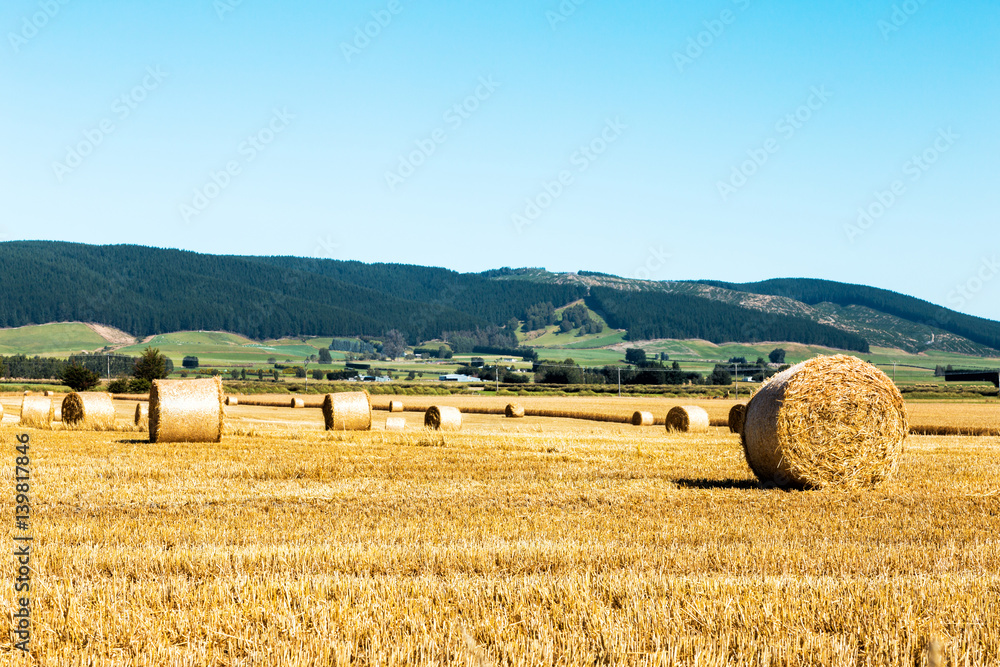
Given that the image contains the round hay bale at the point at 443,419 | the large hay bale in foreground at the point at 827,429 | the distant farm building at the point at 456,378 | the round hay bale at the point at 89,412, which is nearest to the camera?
the large hay bale in foreground at the point at 827,429

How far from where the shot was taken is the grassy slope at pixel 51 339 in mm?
172000

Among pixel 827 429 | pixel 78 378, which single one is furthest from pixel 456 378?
pixel 827 429

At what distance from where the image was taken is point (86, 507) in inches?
454

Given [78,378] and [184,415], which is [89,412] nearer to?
[184,415]

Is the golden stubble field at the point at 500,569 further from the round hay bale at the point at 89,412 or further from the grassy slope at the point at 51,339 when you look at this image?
the grassy slope at the point at 51,339

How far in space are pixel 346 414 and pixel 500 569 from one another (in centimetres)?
2128

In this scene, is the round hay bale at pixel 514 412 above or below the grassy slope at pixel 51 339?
below

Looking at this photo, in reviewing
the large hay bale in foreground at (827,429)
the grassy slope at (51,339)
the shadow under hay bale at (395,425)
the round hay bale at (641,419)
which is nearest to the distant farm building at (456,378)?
the round hay bale at (641,419)

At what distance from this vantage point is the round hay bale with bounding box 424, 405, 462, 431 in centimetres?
3102

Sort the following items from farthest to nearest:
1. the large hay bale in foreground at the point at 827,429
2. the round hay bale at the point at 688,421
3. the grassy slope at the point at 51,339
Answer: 1. the grassy slope at the point at 51,339
2. the round hay bale at the point at 688,421
3. the large hay bale in foreground at the point at 827,429

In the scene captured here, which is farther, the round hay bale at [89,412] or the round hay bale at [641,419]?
the round hay bale at [641,419]

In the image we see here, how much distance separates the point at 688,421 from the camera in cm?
3281

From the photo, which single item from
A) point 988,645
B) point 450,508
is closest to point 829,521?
point 450,508

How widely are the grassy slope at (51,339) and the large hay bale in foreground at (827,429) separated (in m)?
169
